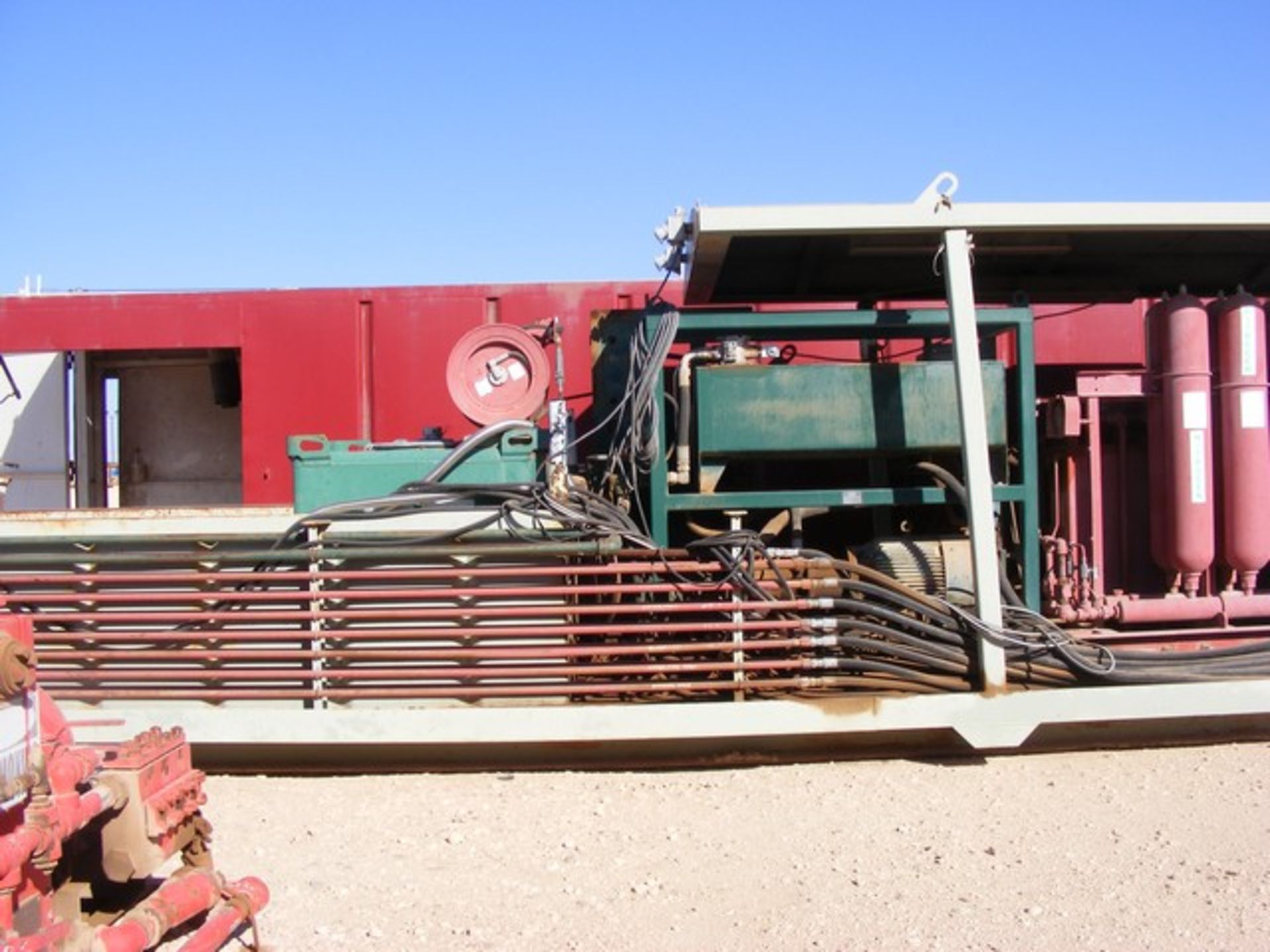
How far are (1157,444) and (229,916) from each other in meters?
4.19

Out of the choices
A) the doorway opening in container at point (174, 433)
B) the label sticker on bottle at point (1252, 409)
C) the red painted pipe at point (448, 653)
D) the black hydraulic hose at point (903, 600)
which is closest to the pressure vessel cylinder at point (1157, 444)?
the label sticker on bottle at point (1252, 409)

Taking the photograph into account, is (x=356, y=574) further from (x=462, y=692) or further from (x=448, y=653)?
(x=462, y=692)

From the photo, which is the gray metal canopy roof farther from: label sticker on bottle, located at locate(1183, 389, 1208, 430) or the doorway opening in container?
the doorway opening in container

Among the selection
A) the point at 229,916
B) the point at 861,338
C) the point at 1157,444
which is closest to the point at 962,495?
the point at 861,338

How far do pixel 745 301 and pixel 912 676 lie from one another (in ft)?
7.77

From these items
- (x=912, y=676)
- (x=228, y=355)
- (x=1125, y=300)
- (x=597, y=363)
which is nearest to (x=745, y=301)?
(x=597, y=363)

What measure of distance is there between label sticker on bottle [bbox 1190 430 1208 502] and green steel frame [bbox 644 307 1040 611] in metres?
0.65

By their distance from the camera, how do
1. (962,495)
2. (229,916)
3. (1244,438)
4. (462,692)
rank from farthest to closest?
(1244,438) → (962,495) → (462,692) → (229,916)

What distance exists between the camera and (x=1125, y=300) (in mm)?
5871

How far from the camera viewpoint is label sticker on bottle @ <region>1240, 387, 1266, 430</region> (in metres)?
4.80

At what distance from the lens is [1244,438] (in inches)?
189

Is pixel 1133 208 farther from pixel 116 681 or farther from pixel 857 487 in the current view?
pixel 116 681

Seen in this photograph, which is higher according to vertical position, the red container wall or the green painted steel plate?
the red container wall

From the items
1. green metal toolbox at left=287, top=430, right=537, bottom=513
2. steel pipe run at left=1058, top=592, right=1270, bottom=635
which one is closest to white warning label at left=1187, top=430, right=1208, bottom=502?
steel pipe run at left=1058, top=592, right=1270, bottom=635
